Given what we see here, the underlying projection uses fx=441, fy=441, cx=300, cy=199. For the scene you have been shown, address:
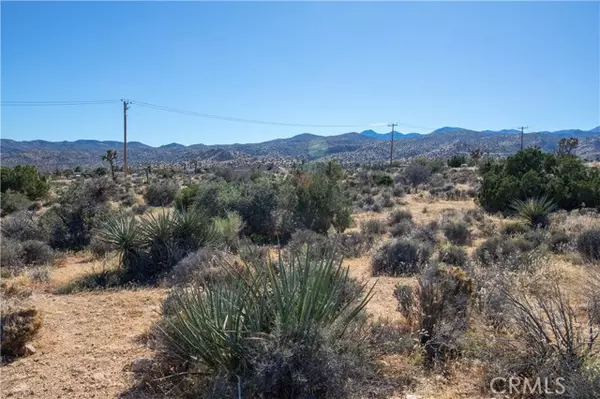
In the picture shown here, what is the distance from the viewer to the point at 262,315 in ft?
13.0

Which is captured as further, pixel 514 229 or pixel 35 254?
pixel 514 229

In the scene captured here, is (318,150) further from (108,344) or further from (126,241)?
(108,344)

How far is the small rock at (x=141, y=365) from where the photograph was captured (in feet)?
15.4

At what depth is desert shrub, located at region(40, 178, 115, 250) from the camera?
44.5 feet

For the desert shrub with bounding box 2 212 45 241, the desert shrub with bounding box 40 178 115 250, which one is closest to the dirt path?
the desert shrub with bounding box 40 178 115 250

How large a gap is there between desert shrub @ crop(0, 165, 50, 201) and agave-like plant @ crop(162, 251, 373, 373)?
1005 inches

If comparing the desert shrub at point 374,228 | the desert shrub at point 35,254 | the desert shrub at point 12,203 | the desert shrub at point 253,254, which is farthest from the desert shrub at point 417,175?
the desert shrub at point 35,254

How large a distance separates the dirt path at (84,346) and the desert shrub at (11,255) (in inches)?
106

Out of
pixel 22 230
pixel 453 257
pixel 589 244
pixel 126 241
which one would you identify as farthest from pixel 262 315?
pixel 22 230

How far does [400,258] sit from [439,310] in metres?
4.59

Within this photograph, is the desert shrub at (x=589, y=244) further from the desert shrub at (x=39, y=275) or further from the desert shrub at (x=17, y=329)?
the desert shrub at (x=39, y=275)

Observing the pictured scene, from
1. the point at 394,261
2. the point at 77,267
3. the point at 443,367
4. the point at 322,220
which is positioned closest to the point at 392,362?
the point at 443,367

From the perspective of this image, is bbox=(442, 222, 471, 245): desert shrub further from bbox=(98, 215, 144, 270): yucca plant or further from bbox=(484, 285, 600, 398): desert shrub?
bbox=(98, 215, 144, 270): yucca plant

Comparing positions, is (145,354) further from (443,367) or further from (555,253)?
(555,253)
